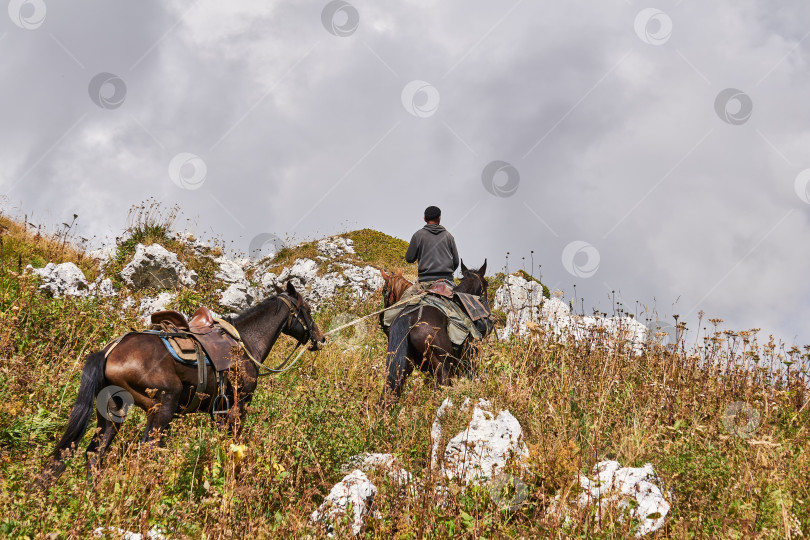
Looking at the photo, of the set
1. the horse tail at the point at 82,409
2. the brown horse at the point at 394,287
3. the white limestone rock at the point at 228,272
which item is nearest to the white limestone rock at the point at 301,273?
the white limestone rock at the point at 228,272

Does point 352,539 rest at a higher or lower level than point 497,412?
lower

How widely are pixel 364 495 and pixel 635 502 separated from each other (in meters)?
1.84

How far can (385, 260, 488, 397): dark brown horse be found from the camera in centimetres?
678

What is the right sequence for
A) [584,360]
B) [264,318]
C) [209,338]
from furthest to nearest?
[584,360]
[264,318]
[209,338]

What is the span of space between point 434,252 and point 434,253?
19mm

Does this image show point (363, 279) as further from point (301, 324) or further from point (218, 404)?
point (218, 404)

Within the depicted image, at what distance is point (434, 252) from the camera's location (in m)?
8.38

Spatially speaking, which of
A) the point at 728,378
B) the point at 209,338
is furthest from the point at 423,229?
the point at 728,378

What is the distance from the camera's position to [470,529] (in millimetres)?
3107

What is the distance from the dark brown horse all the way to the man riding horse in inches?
38.0

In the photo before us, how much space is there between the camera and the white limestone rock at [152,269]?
42.4 feet

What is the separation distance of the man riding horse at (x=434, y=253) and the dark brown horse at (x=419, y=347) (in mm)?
964

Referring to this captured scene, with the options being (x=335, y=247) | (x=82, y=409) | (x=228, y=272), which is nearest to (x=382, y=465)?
(x=82, y=409)

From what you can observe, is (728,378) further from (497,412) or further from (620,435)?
(497,412)
